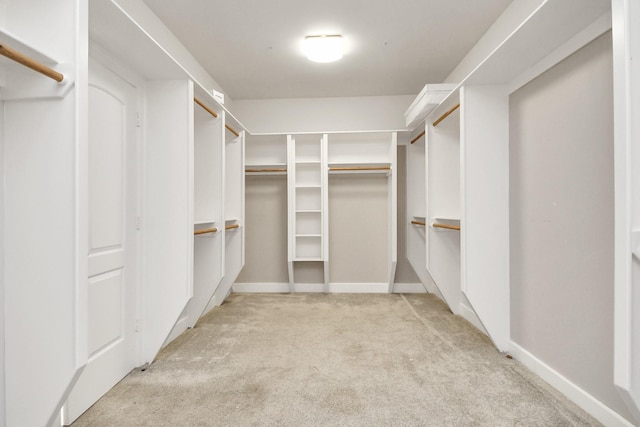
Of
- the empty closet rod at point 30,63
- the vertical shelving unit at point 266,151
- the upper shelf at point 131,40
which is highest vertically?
the upper shelf at point 131,40

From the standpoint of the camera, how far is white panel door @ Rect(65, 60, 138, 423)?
1.94 metres

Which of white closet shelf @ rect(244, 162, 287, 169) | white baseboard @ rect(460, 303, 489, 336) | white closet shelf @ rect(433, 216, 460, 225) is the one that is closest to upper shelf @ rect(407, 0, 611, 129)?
white closet shelf @ rect(433, 216, 460, 225)

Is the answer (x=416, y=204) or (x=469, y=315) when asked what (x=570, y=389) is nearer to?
(x=469, y=315)

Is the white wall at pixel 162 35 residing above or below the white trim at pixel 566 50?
above

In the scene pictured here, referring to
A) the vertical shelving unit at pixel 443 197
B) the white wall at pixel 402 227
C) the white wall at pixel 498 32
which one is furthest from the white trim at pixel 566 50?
the white wall at pixel 402 227

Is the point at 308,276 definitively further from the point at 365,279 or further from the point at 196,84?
the point at 196,84

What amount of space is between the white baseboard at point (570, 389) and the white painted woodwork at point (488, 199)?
20cm

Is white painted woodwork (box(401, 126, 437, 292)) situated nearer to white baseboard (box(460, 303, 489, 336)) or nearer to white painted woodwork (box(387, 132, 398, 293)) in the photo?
white painted woodwork (box(387, 132, 398, 293))

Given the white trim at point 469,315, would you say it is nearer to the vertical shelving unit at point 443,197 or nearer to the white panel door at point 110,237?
the vertical shelving unit at point 443,197

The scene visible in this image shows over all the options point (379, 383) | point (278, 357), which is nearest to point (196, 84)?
point (278, 357)

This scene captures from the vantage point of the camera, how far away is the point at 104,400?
1.97 meters

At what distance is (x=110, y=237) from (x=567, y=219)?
2.58 meters

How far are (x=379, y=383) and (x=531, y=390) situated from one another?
84 cm

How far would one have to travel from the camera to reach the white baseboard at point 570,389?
167 centimetres
